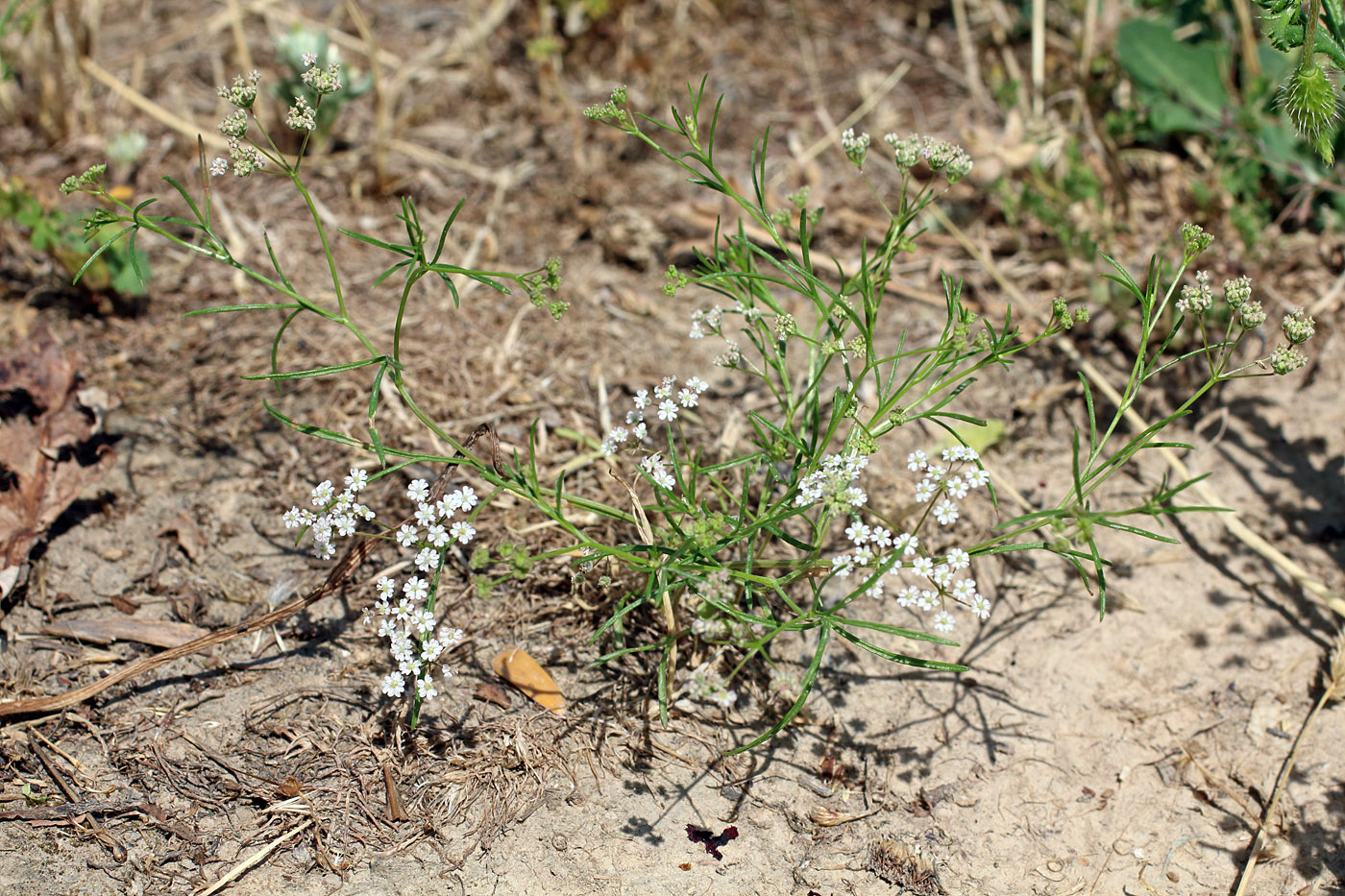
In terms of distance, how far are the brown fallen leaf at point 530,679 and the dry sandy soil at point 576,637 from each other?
5cm

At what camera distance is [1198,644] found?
2.84m

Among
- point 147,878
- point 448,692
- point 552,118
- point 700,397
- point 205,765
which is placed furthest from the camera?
point 552,118

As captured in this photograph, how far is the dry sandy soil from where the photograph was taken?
2275 mm

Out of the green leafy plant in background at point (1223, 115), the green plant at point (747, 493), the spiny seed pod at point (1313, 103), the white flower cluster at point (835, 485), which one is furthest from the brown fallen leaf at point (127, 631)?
the green leafy plant in background at point (1223, 115)

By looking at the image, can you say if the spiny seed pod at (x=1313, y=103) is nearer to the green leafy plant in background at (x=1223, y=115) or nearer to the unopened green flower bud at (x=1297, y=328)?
the unopened green flower bud at (x=1297, y=328)

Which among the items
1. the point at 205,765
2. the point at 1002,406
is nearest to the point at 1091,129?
the point at 1002,406

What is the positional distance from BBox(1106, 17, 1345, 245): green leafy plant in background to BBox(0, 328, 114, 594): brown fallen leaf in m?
4.21

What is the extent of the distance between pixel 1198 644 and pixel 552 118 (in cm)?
344

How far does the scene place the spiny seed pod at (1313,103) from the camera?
2.12 m

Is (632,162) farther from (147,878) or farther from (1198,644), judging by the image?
(147,878)

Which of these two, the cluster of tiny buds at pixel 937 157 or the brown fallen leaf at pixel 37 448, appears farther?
the brown fallen leaf at pixel 37 448

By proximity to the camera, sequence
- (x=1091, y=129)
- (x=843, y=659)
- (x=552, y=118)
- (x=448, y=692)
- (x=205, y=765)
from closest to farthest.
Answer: (x=205, y=765), (x=448, y=692), (x=843, y=659), (x=1091, y=129), (x=552, y=118)

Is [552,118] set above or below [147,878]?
above

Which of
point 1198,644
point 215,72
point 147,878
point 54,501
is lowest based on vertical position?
point 147,878
